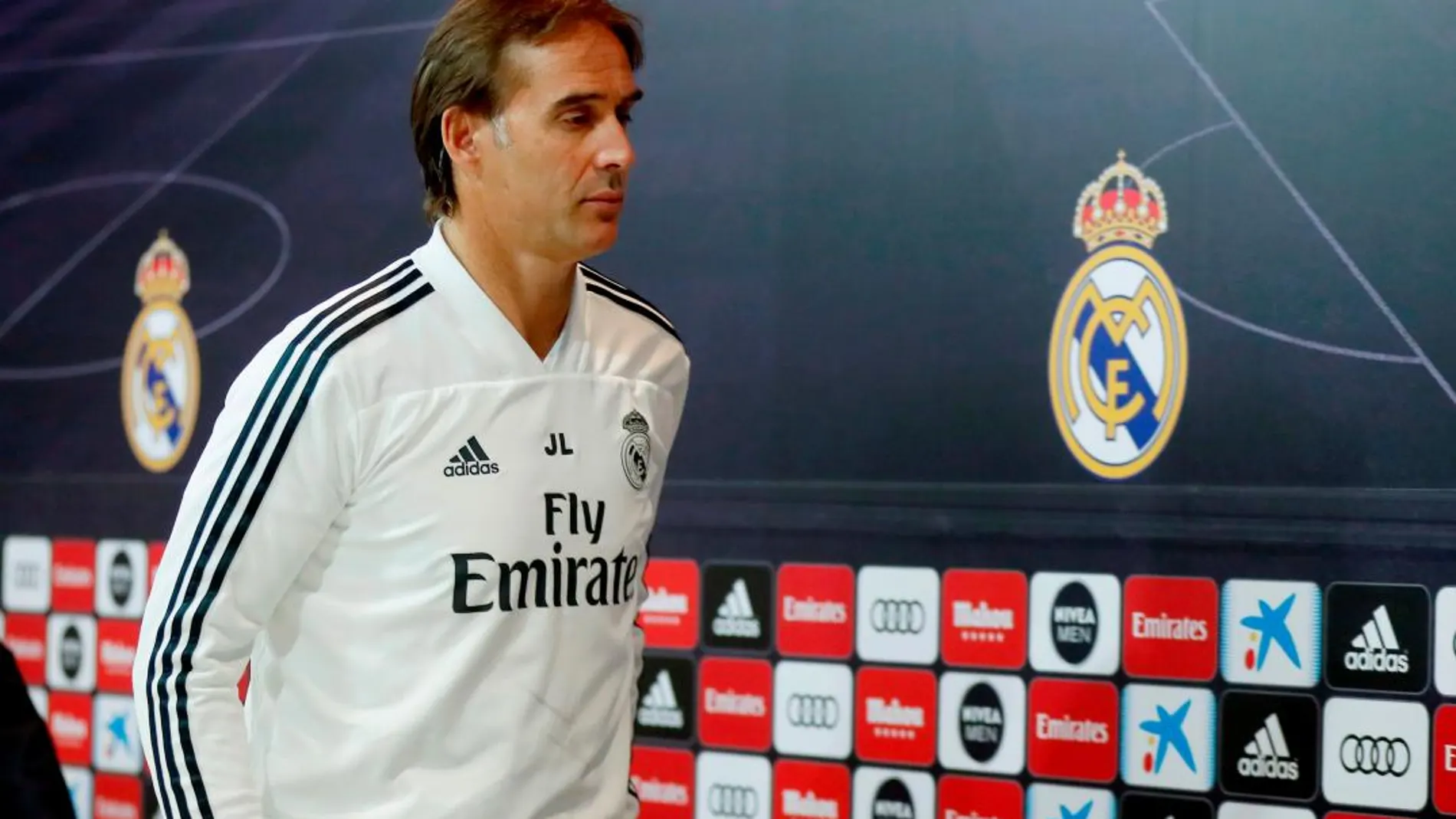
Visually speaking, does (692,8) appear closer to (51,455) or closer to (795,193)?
(795,193)

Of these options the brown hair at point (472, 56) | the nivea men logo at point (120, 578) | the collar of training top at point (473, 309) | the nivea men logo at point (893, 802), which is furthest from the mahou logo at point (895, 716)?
the nivea men logo at point (120, 578)

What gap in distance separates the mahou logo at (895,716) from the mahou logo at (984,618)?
0.20 feet

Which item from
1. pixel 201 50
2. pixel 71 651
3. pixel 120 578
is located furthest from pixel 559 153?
pixel 71 651

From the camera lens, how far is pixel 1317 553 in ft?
6.59

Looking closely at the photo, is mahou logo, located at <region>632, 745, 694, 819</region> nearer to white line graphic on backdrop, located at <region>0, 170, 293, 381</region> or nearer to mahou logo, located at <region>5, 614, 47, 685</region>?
white line graphic on backdrop, located at <region>0, 170, 293, 381</region>

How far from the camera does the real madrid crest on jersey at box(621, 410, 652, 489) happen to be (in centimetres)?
170

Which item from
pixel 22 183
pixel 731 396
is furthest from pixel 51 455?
pixel 731 396

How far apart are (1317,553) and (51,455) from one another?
204cm

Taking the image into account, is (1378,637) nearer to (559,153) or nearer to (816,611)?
(816,611)

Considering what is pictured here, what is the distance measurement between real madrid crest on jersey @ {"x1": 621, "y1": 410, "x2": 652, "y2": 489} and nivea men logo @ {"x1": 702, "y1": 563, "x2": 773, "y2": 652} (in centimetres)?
66

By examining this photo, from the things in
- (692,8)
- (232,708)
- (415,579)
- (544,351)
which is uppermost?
(692,8)

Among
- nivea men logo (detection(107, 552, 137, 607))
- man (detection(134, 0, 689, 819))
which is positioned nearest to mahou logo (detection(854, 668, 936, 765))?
man (detection(134, 0, 689, 819))

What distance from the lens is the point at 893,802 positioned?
2.27 metres

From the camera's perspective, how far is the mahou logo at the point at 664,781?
242 centimetres
